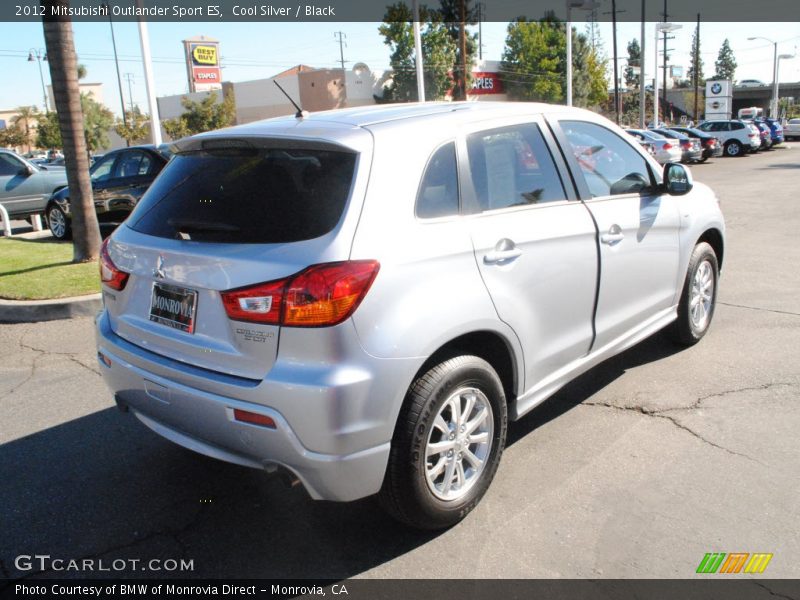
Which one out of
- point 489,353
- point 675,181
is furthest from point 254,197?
point 675,181

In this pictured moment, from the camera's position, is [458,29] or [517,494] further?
[458,29]

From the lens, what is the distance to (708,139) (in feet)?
102

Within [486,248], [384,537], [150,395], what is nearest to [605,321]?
[486,248]

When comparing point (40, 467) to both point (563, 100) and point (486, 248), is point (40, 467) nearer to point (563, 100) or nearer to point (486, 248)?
point (486, 248)

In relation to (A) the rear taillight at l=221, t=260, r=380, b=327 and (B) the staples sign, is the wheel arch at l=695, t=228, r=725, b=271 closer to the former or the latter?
(A) the rear taillight at l=221, t=260, r=380, b=327

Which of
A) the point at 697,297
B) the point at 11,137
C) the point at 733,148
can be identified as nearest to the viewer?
the point at 697,297

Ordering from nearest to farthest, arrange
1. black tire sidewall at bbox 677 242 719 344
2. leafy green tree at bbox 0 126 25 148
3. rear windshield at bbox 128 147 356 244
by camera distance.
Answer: rear windshield at bbox 128 147 356 244 → black tire sidewall at bbox 677 242 719 344 → leafy green tree at bbox 0 126 25 148

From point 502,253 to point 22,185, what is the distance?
45.9 feet

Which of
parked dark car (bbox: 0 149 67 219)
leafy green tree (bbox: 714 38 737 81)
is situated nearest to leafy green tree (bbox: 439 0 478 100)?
parked dark car (bbox: 0 149 67 219)

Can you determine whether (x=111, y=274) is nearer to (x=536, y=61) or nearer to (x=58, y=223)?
(x=58, y=223)

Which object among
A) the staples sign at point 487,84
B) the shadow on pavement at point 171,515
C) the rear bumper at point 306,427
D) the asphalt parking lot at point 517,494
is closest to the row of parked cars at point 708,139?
the staples sign at point 487,84

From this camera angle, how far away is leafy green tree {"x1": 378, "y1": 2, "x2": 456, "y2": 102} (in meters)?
48.3

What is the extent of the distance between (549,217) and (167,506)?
2.39m

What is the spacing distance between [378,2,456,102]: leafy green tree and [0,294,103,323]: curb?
43824 millimetres
